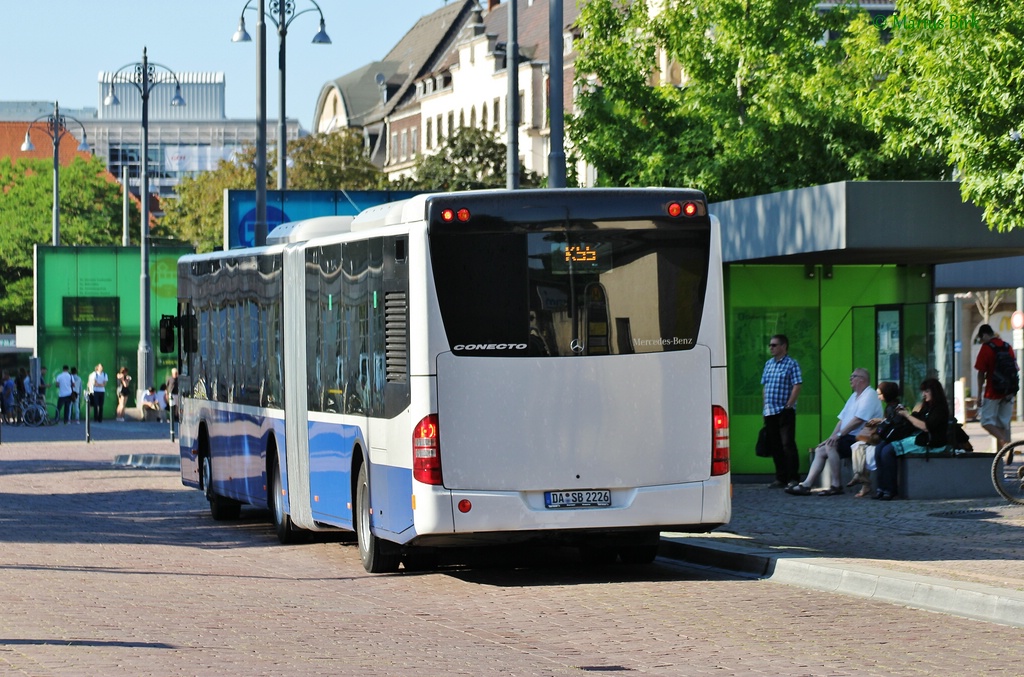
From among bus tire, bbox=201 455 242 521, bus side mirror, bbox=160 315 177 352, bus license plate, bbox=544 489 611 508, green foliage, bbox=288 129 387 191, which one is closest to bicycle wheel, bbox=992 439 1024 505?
bus license plate, bbox=544 489 611 508

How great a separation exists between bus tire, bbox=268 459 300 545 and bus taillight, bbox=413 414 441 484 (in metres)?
4.29

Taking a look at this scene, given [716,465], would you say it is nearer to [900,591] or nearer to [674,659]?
[900,591]

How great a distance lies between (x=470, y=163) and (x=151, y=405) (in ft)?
64.6

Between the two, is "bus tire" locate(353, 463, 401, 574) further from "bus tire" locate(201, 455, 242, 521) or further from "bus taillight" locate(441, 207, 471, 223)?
"bus tire" locate(201, 455, 242, 521)

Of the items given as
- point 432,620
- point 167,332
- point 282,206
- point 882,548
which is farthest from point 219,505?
point 282,206

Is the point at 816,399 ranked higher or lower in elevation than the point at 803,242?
lower

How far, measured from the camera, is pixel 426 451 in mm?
13141

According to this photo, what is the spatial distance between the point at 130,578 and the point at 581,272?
396cm

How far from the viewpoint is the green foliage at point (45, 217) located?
86750 mm

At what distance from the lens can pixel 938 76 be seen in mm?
23625

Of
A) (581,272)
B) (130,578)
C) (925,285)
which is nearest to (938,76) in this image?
(925,285)

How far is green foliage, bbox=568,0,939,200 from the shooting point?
36.5m

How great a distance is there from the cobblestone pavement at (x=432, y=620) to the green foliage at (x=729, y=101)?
21.0 metres

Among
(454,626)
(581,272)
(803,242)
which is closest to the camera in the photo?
(454,626)
